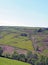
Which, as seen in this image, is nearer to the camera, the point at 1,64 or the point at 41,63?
the point at 1,64

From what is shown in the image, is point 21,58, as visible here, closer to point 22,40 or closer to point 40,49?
point 40,49

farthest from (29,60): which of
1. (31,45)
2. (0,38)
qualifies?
(0,38)

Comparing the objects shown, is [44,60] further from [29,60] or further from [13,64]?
[13,64]

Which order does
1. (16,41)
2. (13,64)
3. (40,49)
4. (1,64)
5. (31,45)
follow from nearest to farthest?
(1,64) → (13,64) → (40,49) → (31,45) → (16,41)

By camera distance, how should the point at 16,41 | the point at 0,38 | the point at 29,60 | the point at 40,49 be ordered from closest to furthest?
the point at 29,60, the point at 40,49, the point at 16,41, the point at 0,38

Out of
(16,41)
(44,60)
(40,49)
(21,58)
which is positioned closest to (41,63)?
(44,60)

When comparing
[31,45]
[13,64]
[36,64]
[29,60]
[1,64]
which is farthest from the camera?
[31,45]

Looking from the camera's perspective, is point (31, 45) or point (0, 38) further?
point (0, 38)

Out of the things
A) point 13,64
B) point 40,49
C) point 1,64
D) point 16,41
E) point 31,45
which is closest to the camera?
point 1,64
